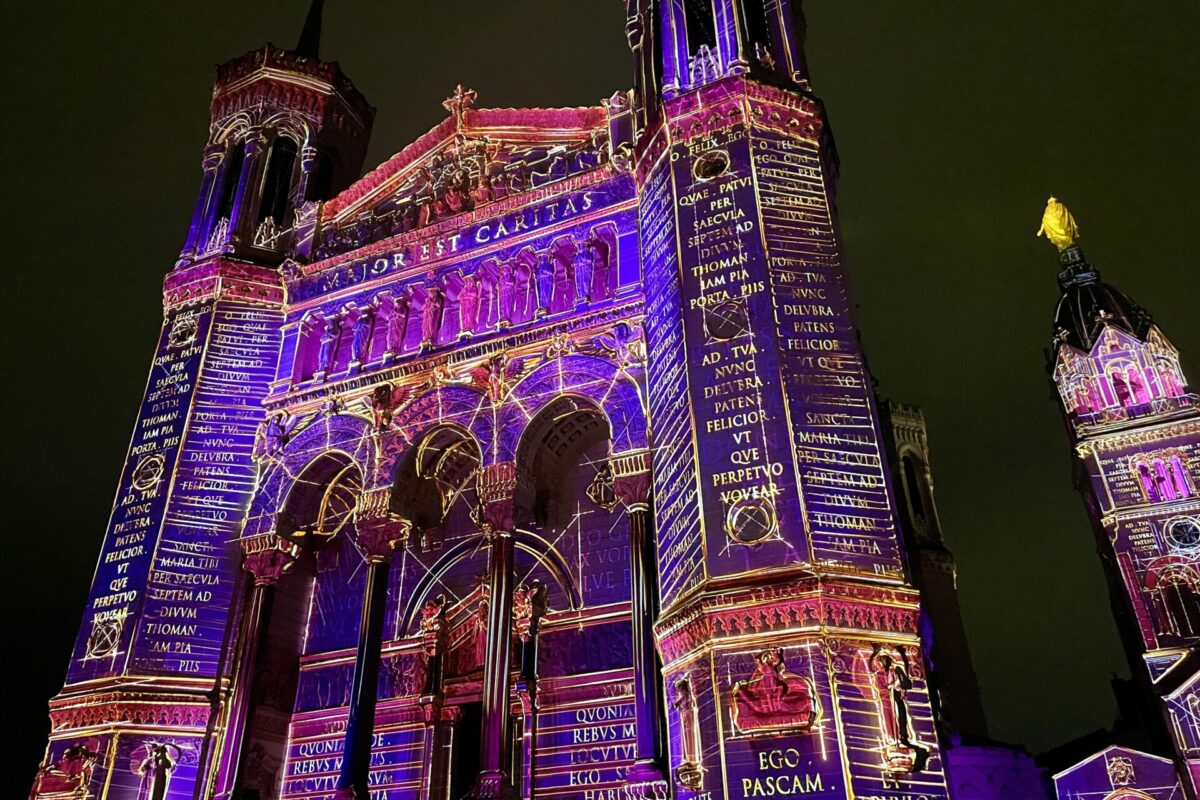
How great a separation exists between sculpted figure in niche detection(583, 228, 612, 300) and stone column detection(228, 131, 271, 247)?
8.58m

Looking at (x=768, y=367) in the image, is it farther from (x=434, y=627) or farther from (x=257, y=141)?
(x=257, y=141)

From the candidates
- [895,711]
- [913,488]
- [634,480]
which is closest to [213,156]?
[634,480]

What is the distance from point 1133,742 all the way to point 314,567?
2626cm

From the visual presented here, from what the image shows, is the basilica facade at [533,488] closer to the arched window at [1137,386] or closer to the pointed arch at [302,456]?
the pointed arch at [302,456]

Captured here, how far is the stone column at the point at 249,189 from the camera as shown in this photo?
2181cm

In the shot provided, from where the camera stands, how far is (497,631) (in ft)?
49.3

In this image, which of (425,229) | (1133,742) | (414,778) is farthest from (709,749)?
(1133,742)

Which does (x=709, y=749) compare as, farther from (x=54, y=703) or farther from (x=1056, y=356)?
(x=1056, y=356)

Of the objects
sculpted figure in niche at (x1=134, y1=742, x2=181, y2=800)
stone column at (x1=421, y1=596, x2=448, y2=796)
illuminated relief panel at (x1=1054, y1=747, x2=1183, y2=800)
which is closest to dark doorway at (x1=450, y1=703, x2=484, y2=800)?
stone column at (x1=421, y1=596, x2=448, y2=796)

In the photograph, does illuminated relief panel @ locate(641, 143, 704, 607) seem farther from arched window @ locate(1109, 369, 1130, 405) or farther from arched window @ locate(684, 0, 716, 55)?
arched window @ locate(1109, 369, 1130, 405)

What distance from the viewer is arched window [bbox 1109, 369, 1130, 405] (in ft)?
108

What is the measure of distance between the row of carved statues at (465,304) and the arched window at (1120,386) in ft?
76.4

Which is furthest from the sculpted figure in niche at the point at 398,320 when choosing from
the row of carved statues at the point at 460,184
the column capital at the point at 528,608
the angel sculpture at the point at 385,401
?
the column capital at the point at 528,608

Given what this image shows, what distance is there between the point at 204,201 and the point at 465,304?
316 inches
